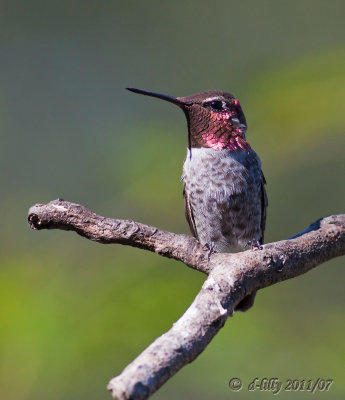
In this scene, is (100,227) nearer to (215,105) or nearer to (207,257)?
(207,257)

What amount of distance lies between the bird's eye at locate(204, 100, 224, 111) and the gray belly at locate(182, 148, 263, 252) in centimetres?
27

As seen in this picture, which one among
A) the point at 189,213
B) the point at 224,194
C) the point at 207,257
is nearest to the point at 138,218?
the point at 189,213

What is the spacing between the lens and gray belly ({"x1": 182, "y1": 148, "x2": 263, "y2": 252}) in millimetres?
4078

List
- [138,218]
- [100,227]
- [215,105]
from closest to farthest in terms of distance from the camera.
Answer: [100,227]
[215,105]
[138,218]

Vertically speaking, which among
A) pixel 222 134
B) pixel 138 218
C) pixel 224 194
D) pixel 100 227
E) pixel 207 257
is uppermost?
pixel 222 134

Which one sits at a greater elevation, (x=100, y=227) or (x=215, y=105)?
(x=215, y=105)

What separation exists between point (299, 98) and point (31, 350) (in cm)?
292

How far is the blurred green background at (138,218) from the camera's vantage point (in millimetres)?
3143

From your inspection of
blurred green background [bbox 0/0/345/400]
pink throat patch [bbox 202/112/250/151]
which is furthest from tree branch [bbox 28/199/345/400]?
pink throat patch [bbox 202/112/250/151]

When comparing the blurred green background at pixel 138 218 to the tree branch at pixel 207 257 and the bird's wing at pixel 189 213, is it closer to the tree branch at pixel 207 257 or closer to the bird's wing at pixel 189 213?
the bird's wing at pixel 189 213

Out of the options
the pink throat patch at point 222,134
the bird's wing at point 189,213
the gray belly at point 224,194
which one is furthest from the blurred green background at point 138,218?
the pink throat patch at point 222,134

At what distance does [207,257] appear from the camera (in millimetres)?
3082

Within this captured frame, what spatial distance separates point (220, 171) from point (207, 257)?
1107 mm

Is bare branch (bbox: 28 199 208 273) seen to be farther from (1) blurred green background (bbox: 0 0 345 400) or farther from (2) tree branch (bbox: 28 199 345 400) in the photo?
(1) blurred green background (bbox: 0 0 345 400)
